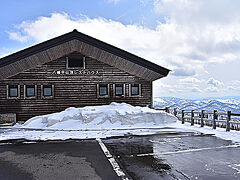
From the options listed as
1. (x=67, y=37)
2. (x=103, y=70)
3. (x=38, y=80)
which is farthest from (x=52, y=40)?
(x=103, y=70)

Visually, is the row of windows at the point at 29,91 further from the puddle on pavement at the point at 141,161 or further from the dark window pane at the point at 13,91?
the puddle on pavement at the point at 141,161

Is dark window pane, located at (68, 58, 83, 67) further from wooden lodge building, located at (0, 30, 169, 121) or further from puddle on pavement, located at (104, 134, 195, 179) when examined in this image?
puddle on pavement, located at (104, 134, 195, 179)

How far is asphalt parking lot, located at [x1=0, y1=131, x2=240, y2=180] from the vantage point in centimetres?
488

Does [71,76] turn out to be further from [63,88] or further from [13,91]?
[13,91]

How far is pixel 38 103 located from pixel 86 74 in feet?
15.0

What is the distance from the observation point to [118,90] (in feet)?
56.9

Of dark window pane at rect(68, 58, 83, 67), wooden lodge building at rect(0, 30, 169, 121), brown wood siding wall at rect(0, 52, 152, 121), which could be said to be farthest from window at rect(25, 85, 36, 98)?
dark window pane at rect(68, 58, 83, 67)

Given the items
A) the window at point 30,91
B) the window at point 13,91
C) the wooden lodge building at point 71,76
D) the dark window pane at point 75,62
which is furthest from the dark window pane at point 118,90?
the window at point 13,91

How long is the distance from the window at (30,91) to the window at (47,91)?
2.45 feet

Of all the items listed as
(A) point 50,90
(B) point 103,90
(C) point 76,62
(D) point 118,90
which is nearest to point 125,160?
(B) point 103,90

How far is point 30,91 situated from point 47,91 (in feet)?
4.35

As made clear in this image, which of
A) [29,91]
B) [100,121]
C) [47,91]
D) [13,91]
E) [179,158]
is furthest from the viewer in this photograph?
[47,91]

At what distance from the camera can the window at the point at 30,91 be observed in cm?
1587

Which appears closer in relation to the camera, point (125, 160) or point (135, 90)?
point (125, 160)
